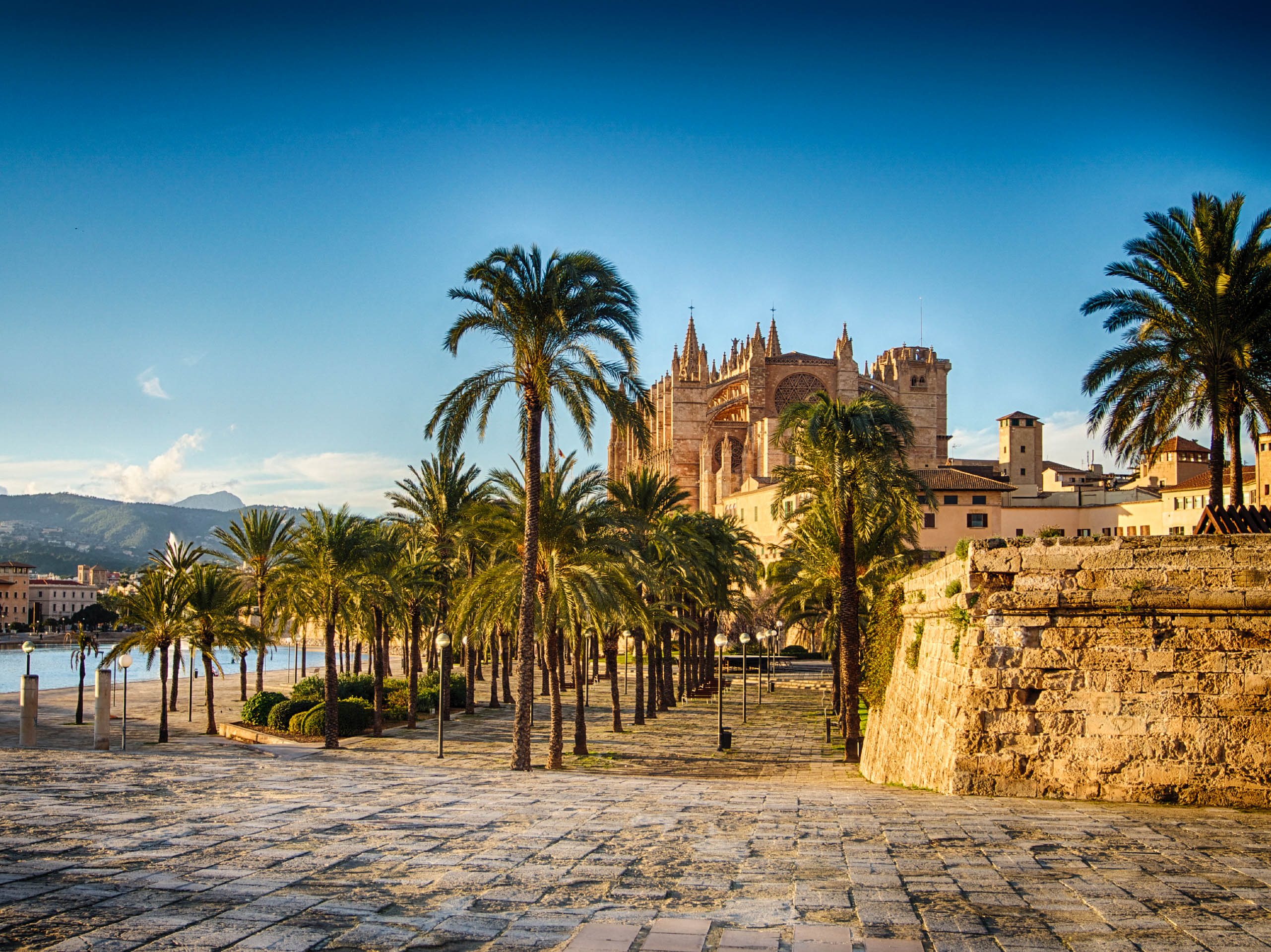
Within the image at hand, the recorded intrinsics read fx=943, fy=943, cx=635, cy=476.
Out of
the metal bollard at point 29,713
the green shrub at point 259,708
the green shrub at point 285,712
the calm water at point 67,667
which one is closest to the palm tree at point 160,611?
the green shrub at point 259,708

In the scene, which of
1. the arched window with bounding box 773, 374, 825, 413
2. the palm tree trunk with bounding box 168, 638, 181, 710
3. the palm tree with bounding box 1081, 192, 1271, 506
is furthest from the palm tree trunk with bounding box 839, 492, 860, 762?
the arched window with bounding box 773, 374, 825, 413

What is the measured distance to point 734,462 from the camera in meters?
85.9

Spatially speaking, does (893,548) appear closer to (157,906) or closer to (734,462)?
(157,906)

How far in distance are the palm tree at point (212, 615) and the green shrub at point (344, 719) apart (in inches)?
130

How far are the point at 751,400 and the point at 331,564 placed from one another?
6496cm

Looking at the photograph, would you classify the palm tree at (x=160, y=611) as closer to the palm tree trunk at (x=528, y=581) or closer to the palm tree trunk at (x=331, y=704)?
the palm tree trunk at (x=331, y=704)

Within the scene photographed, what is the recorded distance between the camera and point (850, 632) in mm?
21312

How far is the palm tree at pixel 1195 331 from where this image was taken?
55.5 ft

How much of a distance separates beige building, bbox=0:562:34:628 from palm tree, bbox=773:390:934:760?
147365 mm

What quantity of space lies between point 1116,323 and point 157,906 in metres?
18.4

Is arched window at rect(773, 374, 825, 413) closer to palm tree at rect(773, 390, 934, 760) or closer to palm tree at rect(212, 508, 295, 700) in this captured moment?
palm tree at rect(212, 508, 295, 700)

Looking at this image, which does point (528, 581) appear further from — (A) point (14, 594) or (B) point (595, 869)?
(A) point (14, 594)

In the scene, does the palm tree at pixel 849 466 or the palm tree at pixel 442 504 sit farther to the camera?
the palm tree at pixel 442 504

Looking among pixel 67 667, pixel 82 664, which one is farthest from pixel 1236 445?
pixel 67 667
